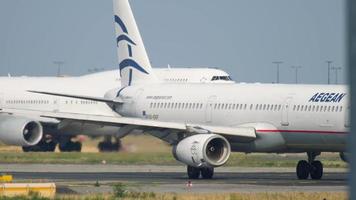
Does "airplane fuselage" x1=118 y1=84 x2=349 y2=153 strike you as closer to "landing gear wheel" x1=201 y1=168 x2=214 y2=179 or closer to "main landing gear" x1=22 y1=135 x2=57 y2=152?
"landing gear wheel" x1=201 y1=168 x2=214 y2=179

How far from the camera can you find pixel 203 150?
27734 millimetres

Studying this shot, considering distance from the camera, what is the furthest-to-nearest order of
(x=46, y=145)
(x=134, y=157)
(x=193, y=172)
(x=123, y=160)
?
1. (x=46, y=145)
2. (x=123, y=160)
3. (x=134, y=157)
4. (x=193, y=172)

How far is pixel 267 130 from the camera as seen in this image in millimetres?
29812

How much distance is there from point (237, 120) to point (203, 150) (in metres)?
4.06

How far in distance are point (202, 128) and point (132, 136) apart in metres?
4.61

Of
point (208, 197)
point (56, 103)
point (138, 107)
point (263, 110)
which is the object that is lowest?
point (208, 197)

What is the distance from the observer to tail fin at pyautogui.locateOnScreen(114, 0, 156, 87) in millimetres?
37562

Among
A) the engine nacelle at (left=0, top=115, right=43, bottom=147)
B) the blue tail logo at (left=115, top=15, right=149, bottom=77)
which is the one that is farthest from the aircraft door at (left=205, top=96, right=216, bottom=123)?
the engine nacelle at (left=0, top=115, right=43, bottom=147)

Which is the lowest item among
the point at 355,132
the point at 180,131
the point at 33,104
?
the point at 355,132

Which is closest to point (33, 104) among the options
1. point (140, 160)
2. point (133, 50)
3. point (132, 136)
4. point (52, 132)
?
point (52, 132)

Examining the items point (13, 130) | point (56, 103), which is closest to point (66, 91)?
point (56, 103)

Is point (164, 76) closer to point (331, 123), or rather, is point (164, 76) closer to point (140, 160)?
point (140, 160)

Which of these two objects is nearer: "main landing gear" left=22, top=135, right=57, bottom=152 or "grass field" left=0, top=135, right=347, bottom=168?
"grass field" left=0, top=135, right=347, bottom=168

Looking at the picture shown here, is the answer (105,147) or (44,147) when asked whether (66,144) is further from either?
(105,147)
